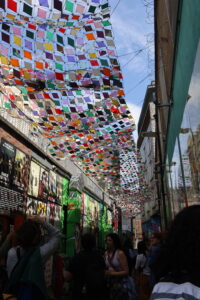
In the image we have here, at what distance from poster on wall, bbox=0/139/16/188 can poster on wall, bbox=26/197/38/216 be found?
145 cm

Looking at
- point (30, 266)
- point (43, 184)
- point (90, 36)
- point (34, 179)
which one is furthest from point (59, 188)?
point (30, 266)

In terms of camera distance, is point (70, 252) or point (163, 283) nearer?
point (163, 283)

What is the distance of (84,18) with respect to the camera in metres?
5.25

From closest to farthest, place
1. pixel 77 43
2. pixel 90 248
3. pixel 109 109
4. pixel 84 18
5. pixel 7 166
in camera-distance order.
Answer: pixel 90 248 → pixel 84 18 → pixel 77 43 → pixel 7 166 → pixel 109 109

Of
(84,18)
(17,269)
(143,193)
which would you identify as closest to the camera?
(17,269)

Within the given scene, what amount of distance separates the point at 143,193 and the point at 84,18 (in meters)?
24.6

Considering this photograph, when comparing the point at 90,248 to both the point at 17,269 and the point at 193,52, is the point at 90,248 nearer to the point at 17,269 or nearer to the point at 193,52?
the point at 17,269

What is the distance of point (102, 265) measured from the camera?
383 cm

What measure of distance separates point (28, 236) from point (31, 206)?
7097mm

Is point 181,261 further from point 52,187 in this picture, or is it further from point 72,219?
point 72,219

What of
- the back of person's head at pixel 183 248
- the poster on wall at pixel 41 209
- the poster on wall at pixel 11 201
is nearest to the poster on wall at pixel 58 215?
the poster on wall at pixel 41 209

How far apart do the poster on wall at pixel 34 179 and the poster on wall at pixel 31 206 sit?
216 mm

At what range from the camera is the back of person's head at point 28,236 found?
107 inches

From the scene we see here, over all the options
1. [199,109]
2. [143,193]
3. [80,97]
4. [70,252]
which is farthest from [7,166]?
[143,193]
